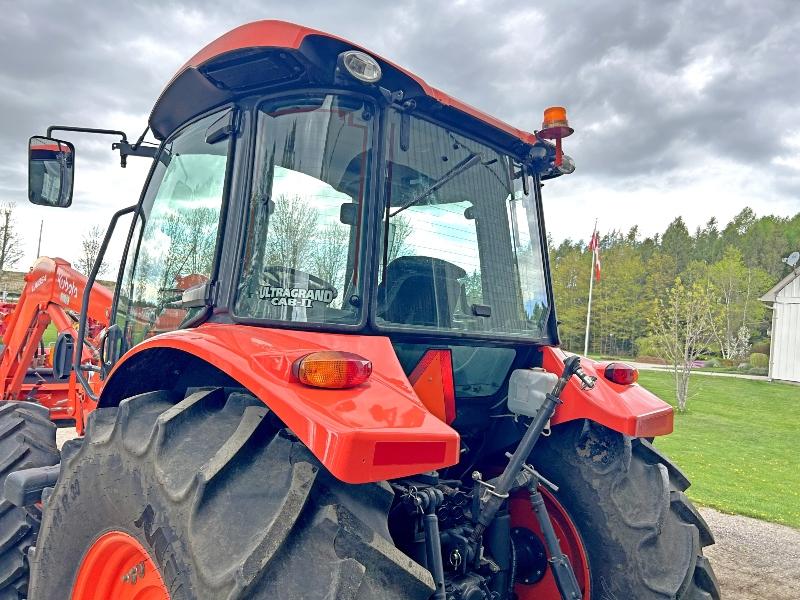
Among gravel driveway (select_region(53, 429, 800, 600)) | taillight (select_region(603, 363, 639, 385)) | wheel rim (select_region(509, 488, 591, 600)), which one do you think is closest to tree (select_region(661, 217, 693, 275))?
gravel driveway (select_region(53, 429, 800, 600))

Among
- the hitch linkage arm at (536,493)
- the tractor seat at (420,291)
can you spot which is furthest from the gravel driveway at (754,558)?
the tractor seat at (420,291)

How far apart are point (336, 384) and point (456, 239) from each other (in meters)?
1.08

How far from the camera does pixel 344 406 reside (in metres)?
1.53

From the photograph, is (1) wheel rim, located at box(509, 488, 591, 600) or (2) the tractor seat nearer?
(2) the tractor seat

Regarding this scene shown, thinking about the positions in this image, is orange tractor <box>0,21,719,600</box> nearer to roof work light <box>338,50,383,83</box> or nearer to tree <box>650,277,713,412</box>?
roof work light <box>338,50,383,83</box>

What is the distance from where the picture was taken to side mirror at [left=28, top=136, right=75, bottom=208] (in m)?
3.02

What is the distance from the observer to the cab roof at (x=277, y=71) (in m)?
1.94

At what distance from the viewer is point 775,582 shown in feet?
15.3

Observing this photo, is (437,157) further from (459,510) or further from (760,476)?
(760,476)

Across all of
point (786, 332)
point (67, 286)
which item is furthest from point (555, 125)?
point (786, 332)

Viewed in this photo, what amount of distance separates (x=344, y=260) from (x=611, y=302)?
5469 centimetres

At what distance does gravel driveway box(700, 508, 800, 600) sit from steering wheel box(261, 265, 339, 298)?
396 centimetres

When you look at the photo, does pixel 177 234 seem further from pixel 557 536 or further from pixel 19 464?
pixel 557 536

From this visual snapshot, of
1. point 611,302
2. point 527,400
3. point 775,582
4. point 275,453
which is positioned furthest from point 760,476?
point 611,302
